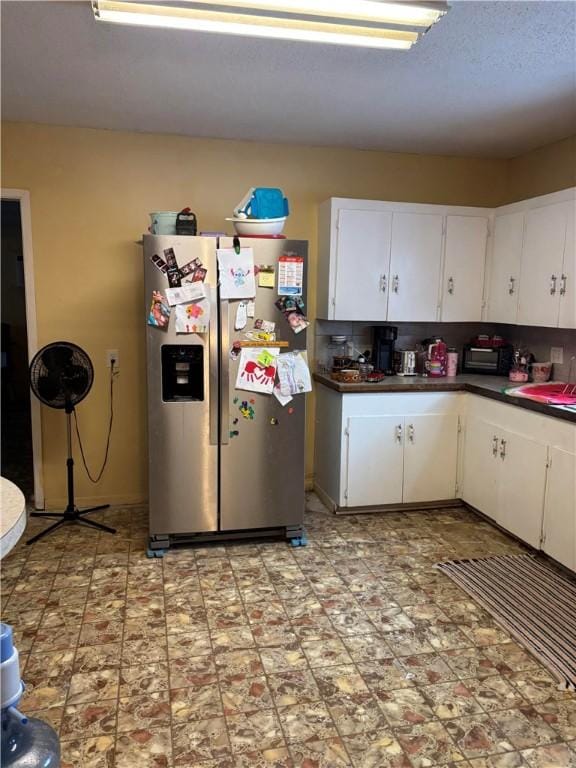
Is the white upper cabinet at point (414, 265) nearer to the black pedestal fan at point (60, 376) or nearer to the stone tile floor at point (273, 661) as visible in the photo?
the stone tile floor at point (273, 661)

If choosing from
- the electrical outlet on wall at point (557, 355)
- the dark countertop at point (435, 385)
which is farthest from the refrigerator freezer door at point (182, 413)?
the electrical outlet on wall at point (557, 355)

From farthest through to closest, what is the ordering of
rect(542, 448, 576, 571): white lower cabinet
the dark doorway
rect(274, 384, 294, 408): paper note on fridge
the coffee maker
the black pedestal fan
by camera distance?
1. the dark doorway
2. the coffee maker
3. the black pedestal fan
4. rect(274, 384, 294, 408): paper note on fridge
5. rect(542, 448, 576, 571): white lower cabinet

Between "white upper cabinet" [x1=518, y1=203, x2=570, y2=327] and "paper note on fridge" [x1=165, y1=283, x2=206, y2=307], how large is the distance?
2107 millimetres

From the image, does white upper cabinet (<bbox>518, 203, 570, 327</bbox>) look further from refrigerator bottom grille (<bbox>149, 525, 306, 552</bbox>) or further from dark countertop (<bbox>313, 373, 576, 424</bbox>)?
refrigerator bottom grille (<bbox>149, 525, 306, 552</bbox>)

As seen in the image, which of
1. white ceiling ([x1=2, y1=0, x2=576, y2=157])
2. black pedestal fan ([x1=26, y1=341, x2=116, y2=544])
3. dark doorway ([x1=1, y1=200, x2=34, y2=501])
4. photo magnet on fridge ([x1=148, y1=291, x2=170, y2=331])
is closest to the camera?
white ceiling ([x1=2, y1=0, x2=576, y2=157])

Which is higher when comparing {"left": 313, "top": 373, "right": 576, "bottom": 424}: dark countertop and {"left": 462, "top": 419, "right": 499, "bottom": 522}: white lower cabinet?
{"left": 313, "top": 373, "right": 576, "bottom": 424}: dark countertop

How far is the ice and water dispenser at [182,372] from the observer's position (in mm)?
3082

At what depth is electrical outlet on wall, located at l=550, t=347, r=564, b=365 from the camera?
12.3 feet

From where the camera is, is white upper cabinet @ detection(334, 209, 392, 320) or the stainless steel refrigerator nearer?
the stainless steel refrigerator

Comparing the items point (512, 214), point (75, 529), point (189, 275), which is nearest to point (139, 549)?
point (75, 529)

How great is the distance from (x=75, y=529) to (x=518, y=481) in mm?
2701

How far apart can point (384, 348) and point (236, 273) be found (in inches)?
57.4

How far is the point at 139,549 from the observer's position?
3.26 metres

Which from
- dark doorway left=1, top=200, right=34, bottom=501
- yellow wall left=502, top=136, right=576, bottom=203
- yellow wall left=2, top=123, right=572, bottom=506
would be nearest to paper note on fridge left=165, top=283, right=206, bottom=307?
yellow wall left=2, top=123, right=572, bottom=506
